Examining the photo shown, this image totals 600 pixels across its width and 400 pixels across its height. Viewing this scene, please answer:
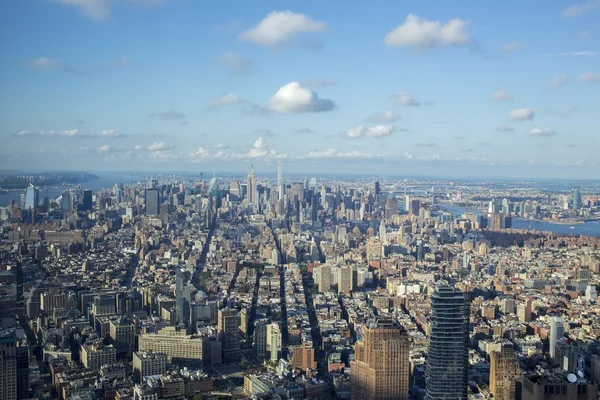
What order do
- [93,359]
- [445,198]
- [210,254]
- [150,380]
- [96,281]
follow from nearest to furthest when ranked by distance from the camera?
1. [150,380]
2. [93,359]
3. [96,281]
4. [210,254]
5. [445,198]

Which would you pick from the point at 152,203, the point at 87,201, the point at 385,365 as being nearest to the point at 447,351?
the point at 385,365

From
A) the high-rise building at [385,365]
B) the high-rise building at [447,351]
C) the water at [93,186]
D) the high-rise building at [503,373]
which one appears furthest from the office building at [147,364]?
the high-rise building at [503,373]

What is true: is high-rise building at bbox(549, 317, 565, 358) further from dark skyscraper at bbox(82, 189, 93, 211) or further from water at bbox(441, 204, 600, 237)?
water at bbox(441, 204, 600, 237)

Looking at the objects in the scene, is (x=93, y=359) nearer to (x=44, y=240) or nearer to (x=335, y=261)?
(x=44, y=240)

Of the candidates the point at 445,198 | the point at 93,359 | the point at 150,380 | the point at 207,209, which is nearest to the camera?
the point at 150,380

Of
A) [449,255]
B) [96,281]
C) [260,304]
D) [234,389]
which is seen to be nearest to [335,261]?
[449,255]

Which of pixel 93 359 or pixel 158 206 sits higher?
pixel 158 206

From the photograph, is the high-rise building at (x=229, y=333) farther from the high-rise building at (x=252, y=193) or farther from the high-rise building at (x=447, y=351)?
the high-rise building at (x=252, y=193)
